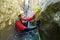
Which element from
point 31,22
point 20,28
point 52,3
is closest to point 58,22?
point 52,3

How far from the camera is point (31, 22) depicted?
2828 millimetres

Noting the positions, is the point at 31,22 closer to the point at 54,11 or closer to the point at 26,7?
the point at 26,7

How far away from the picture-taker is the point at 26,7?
3701 mm

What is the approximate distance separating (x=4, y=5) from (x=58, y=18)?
1.92 feet

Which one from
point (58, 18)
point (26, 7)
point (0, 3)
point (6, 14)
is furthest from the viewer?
point (26, 7)

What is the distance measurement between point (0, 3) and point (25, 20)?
1.55m

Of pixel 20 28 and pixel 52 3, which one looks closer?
pixel 52 3

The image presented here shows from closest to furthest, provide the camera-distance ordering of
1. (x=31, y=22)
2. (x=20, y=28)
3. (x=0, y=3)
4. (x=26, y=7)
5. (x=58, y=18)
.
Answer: (x=58, y=18), (x=0, y=3), (x=20, y=28), (x=31, y=22), (x=26, y=7)

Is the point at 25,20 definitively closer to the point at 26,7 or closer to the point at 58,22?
the point at 26,7

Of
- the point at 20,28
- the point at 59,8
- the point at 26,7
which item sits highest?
the point at 59,8

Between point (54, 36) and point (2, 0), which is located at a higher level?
point (2, 0)

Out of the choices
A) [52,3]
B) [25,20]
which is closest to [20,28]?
[25,20]

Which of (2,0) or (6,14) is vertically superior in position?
(2,0)

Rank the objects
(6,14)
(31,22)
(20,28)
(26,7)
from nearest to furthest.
Answer: 1. (6,14)
2. (20,28)
3. (31,22)
4. (26,7)
